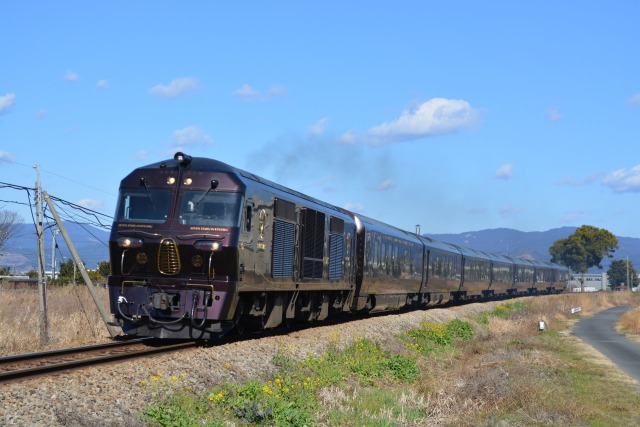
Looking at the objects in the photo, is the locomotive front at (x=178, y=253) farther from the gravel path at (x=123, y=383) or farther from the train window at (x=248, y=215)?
the gravel path at (x=123, y=383)

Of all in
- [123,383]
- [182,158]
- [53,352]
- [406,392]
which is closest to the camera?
[123,383]

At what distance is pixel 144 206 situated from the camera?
1703 centimetres

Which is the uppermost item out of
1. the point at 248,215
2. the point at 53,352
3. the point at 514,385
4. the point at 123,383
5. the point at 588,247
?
the point at 588,247

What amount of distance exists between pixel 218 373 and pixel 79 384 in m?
3.33

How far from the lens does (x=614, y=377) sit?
20969mm

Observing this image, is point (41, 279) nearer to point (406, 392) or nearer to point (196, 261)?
point (196, 261)

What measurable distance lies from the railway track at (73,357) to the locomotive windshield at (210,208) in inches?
106

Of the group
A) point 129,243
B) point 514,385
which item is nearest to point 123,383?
point 129,243

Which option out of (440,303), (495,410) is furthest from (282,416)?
(440,303)

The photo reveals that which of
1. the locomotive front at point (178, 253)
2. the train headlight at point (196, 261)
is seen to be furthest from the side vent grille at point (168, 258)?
the train headlight at point (196, 261)

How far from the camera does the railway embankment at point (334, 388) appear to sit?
11148mm

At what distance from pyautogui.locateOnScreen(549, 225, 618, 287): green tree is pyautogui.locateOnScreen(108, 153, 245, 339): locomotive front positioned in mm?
136445

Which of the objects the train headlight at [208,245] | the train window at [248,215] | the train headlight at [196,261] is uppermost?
the train window at [248,215]

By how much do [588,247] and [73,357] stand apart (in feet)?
467
